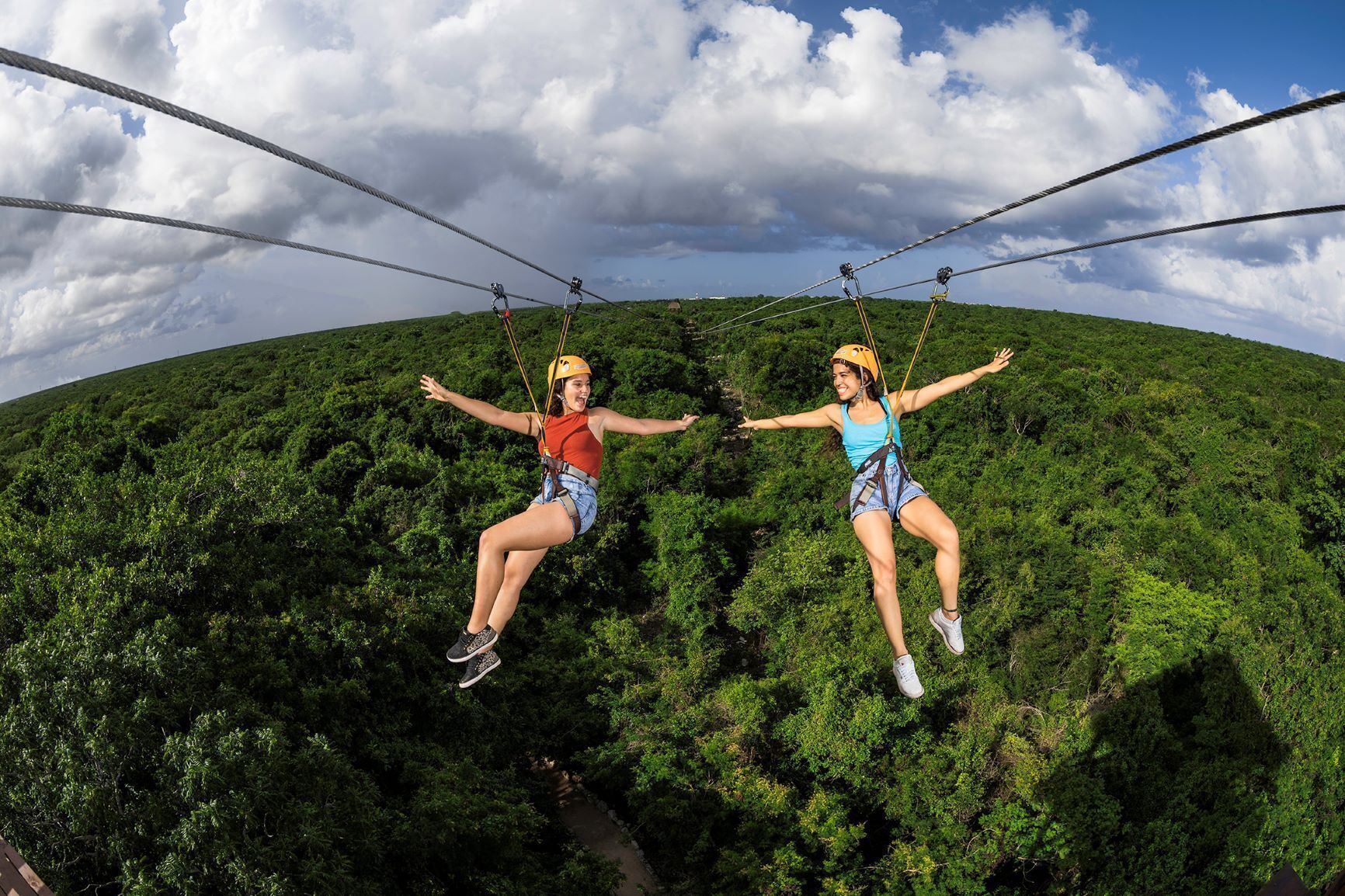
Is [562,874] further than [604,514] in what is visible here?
No

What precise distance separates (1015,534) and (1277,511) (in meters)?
17.1

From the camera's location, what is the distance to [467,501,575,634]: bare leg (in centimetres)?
699

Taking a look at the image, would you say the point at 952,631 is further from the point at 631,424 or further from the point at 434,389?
the point at 434,389

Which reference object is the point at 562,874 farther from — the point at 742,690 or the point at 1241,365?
the point at 1241,365

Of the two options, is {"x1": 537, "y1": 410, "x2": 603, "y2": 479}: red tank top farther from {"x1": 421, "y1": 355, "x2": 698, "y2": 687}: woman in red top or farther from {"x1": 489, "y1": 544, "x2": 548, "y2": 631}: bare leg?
{"x1": 489, "y1": 544, "x2": 548, "y2": 631}: bare leg

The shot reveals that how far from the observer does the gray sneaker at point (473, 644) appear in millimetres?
7656

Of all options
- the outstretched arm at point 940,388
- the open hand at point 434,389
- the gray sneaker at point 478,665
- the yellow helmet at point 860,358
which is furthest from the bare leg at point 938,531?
the open hand at point 434,389

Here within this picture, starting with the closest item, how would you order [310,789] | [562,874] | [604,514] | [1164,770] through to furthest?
[310,789] < [562,874] < [1164,770] < [604,514]

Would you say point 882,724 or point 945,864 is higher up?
point 882,724

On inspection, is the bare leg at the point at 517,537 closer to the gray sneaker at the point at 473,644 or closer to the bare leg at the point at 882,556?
the gray sneaker at the point at 473,644

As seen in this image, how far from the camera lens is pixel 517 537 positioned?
701 cm

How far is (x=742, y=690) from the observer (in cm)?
2317

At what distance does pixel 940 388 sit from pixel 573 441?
386 centimetres

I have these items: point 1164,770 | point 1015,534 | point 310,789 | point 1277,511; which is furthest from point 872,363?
point 1277,511
